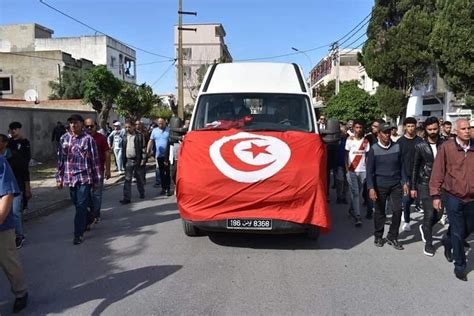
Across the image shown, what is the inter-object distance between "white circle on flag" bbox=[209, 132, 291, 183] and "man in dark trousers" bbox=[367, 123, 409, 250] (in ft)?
4.29

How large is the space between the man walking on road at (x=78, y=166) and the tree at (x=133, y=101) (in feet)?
78.3

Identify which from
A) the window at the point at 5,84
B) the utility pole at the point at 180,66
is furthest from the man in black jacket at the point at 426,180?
the window at the point at 5,84

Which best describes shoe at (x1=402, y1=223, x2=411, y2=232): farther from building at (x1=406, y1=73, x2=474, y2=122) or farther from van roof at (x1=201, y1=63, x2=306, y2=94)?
building at (x1=406, y1=73, x2=474, y2=122)

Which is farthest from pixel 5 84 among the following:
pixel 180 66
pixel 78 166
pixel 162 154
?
pixel 78 166

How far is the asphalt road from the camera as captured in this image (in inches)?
174

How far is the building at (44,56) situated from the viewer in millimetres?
39719

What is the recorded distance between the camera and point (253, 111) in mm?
7266

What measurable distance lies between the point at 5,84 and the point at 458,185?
139 ft

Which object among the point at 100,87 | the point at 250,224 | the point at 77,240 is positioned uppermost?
the point at 100,87

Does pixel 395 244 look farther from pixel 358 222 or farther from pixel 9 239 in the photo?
pixel 9 239

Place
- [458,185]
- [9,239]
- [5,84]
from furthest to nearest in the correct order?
[5,84], [458,185], [9,239]

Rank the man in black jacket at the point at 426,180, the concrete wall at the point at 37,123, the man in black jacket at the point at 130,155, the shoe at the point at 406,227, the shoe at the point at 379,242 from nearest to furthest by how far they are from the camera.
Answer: the man in black jacket at the point at 426,180
the shoe at the point at 379,242
the shoe at the point at 406,227
the man in black jacket at the point at 130,155
the concrete wall at the point at 37,123

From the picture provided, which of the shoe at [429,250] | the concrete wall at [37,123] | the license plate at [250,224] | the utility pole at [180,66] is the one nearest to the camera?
the license plate at [250,224]

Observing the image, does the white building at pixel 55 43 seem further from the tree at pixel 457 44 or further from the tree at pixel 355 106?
the tree at pixel 457 44
